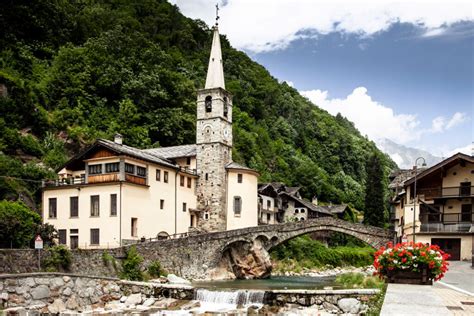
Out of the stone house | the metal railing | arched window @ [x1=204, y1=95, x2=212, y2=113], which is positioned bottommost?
the stone house

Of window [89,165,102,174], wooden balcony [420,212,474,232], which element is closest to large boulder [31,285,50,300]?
window [89,165,102,174]

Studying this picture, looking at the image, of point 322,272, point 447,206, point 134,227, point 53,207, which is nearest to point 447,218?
point 447,206

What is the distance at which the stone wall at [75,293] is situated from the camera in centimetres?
2598

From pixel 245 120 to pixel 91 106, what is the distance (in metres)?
42.3

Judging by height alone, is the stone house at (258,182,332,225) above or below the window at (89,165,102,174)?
below

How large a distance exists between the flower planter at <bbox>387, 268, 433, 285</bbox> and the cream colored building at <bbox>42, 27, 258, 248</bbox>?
25.3m

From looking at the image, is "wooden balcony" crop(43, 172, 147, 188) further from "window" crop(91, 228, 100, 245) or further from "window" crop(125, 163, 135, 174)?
"window" crop(91, 228, 100, 245)

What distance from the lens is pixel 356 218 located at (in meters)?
100

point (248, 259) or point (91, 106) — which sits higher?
point (91, 106)

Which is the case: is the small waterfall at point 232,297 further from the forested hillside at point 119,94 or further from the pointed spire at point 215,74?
the pointed spire at point 215,74

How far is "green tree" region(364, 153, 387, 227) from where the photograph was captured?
257ft

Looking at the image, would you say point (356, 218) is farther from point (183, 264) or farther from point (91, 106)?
point (183, 264)

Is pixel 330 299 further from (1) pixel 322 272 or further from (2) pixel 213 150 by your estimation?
(1) pixel 322 272

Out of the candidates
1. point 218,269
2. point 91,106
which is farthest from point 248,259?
point 91,106
